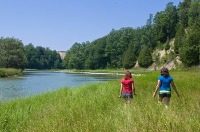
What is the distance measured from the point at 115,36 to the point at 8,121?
155m

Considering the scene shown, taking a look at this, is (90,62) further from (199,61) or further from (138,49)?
(199,61)

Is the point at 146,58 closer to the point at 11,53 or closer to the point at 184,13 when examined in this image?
the point at 184,13

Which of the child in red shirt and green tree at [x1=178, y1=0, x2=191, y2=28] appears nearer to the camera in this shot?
the child in red shirt

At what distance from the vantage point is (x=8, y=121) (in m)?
10.9

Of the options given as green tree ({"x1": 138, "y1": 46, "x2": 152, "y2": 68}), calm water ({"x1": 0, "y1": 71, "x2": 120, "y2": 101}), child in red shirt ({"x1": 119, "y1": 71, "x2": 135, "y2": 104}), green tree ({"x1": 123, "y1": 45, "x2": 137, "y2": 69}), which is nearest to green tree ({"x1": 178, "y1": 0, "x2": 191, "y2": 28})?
green tree ({"x1": 138, "y1": 46, "x2": 152, "y2": 68})

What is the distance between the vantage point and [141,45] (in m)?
142

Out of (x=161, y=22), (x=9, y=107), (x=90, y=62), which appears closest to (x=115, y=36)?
(x=90, y=62)

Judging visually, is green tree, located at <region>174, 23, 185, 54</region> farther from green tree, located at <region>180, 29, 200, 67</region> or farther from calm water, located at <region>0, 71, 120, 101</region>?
calm water, located at <region>0, 71, 120, 101</region>

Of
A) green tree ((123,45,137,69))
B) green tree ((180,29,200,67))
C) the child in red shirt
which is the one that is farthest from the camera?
green tree ((123,45,137,69))

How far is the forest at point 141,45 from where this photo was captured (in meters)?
91.2

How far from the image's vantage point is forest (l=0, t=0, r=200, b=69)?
9120cm

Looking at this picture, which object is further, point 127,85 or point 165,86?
point 127,85

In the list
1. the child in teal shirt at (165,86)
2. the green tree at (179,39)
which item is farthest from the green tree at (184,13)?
the child in teal shirt at (165,86)

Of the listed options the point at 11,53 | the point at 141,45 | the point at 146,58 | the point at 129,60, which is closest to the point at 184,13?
the point at 146,58
